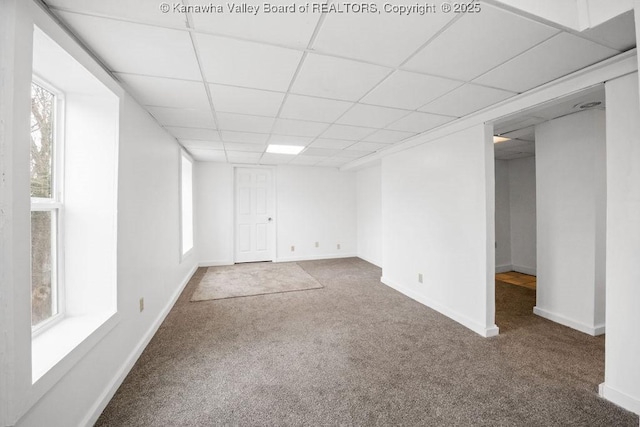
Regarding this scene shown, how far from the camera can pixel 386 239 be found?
421 cm

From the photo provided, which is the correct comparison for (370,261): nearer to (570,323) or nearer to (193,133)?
(570,323)

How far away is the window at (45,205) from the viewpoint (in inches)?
56.2

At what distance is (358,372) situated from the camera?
6.29 ft

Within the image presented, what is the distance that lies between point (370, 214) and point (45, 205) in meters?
5.00

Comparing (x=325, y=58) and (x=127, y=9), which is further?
(x=325, y=58)

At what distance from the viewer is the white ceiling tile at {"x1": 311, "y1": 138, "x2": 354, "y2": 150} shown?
3.52 m

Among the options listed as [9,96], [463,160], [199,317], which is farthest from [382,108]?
[199,317]

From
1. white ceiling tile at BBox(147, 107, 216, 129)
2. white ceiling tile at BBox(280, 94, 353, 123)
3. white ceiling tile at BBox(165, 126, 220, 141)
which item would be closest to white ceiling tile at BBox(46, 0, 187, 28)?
white ceiling tile at BBox(280, 94, 353, 123)

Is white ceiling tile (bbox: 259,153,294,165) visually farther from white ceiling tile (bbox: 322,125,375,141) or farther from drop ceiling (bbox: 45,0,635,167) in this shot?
drop ceiling (bbox: 45,0,635,167)

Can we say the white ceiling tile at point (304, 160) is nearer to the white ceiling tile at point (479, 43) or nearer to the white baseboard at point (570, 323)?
the white ceiling tile at point (479, 43)

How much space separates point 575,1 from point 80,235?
3197 millimetres

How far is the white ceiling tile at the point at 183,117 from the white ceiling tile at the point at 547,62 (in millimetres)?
2455

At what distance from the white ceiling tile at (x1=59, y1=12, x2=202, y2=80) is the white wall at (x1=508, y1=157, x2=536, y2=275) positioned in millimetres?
5334

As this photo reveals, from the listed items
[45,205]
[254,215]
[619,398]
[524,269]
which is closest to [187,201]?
[254,215]
